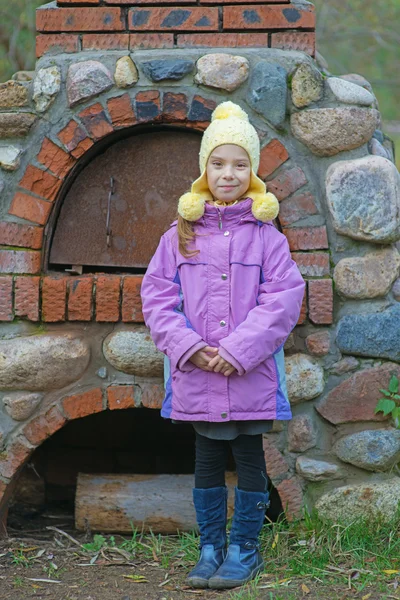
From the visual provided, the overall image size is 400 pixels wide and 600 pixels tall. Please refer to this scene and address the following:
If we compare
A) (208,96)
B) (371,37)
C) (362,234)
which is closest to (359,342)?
(362,234)

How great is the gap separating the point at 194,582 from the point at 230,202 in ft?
4.79

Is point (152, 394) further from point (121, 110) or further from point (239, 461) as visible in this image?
point (121, 110)

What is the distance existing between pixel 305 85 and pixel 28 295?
1488 mm

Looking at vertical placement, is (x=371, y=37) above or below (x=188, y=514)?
above

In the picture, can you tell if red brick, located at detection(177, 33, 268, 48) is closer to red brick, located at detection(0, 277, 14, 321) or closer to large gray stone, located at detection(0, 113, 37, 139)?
large gray stone, located at detection(0, 113, 37, 139)

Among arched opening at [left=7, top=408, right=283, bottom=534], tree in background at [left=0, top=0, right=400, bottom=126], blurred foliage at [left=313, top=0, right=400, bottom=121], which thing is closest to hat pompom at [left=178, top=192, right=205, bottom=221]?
arched opening at [left=7, top=408, right=283, bottom=534]

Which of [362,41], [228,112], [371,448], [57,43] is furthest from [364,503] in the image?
[362,41]

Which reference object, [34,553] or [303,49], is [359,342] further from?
[34,553]

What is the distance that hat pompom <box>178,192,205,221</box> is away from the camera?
313 cm

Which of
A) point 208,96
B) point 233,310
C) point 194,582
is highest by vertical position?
point 208,96

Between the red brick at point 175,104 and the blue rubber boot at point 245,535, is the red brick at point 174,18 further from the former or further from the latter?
the blue rubber boot at point 245,535

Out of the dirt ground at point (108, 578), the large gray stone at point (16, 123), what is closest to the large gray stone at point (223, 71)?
the large gray stone at point (16, 123)

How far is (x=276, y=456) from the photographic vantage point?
3631mm

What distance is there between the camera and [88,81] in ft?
11.6
